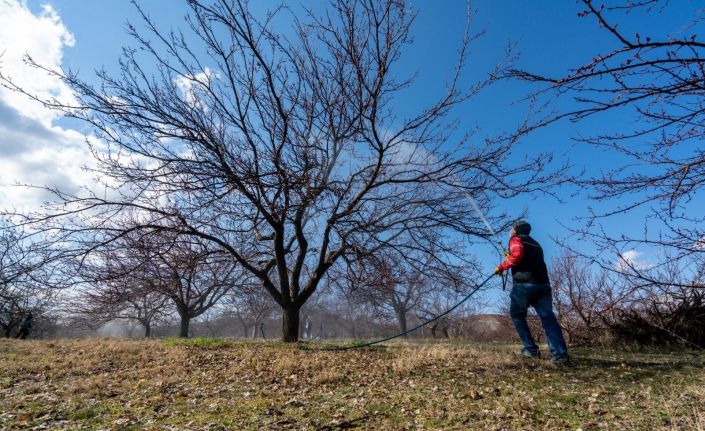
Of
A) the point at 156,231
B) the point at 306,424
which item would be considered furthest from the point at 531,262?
the point at 156,231

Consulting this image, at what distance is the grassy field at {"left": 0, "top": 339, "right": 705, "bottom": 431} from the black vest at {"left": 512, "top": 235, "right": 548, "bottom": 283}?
4.28 ft

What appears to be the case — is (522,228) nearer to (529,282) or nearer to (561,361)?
(529,282)

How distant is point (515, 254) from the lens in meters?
5.98

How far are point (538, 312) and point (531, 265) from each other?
0.74 meters

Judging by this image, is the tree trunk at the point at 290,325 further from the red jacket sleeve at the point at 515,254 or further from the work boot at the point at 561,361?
the work boot at the point at 561,361

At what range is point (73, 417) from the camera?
13.4 feet

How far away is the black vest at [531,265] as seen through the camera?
19.8 ft

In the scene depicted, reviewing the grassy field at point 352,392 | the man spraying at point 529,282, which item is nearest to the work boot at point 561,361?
the man spraying at point 529,282

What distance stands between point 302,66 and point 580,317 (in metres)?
9.50

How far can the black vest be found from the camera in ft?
19.8

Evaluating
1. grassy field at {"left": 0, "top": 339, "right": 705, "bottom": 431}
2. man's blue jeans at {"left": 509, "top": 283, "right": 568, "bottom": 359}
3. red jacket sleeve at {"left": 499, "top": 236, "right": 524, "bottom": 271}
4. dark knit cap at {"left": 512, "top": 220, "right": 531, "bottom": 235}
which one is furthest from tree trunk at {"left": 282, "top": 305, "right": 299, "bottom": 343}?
dark knit cap at {"left": 512, "top": 220, "right": 531, "bottom": 235}

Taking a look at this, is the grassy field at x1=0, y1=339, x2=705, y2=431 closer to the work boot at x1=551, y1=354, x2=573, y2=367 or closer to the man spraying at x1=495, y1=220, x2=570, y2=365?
the work boot at x1=551, y1=354, x2=573, y2=367

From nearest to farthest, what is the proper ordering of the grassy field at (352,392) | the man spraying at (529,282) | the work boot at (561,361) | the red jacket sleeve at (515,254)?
the grassy field at (352,392)
the work boot at (561,361)
the man spraying at (529,282)
the red jacket sleeve at (515,254)

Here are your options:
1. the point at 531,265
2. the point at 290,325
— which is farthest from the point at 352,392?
the point at 290,325
